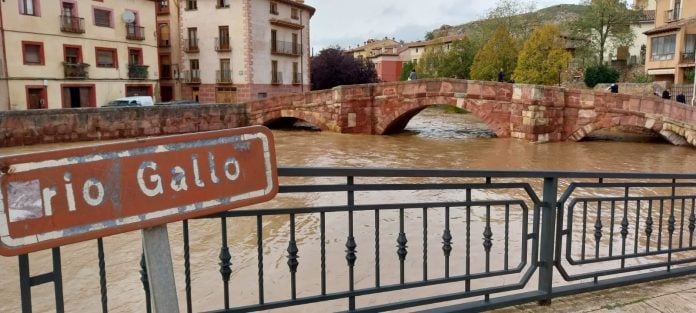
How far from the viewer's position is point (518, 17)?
4034cm

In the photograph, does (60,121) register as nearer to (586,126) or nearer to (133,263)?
(133,263)

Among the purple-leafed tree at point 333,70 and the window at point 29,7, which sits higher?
the window at point 29,7

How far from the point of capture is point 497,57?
3456 cm

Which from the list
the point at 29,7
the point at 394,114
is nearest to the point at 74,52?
the point at 29,7

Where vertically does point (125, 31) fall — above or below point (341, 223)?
above

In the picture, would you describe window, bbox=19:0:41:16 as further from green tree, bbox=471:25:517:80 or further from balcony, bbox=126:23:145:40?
green tree, bbox=471:25:517:80

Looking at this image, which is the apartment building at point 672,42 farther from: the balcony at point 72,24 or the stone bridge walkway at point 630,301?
the stone bridge walkway at point 630,301

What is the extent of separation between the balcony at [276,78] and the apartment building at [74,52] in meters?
6.59

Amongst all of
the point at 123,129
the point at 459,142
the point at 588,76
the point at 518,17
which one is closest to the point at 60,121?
the point at 123,129

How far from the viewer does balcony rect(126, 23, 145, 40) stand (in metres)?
27.0

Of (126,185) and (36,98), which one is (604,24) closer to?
(36,98)

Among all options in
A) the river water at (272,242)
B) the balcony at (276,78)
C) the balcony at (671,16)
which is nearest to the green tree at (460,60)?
the balcony at (671,16)

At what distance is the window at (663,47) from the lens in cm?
3167

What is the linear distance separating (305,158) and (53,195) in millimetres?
15125
